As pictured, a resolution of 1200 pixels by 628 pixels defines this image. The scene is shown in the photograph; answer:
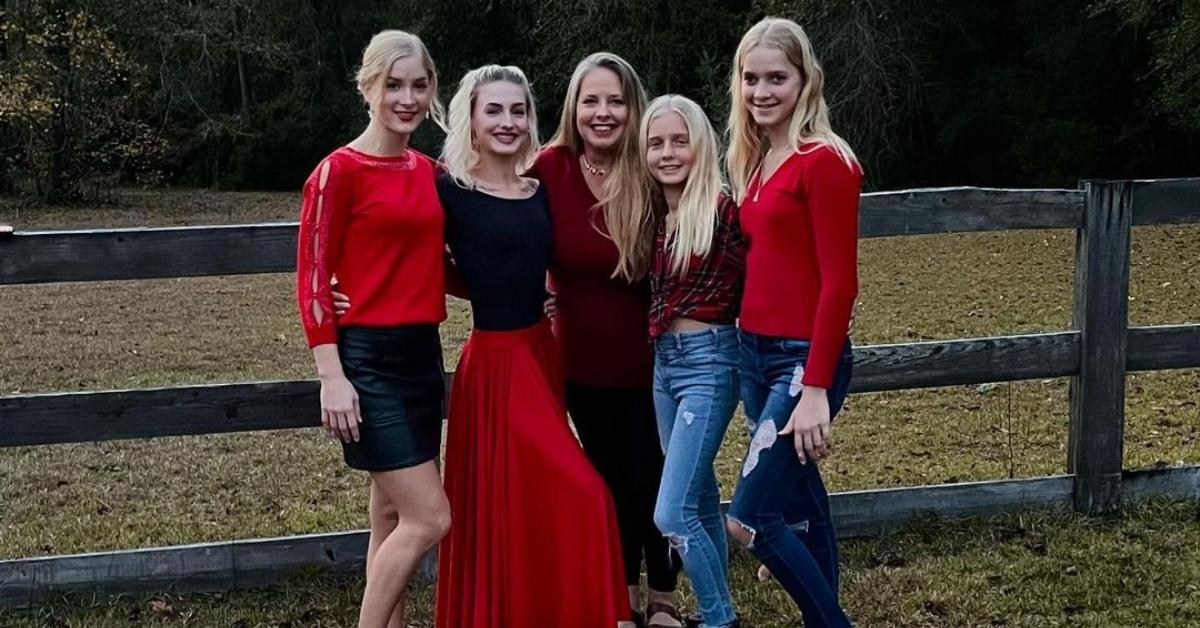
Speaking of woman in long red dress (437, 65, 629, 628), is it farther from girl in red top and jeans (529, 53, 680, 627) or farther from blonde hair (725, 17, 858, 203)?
blonde hair (725, 17, 858, 203)

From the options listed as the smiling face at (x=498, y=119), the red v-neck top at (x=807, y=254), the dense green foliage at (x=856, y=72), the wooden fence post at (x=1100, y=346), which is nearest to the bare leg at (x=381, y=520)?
the smiling face at (x=498, y=119)

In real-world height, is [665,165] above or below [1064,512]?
above

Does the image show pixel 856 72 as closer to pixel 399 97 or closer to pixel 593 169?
pixel 593 169

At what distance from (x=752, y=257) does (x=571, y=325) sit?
760 mm

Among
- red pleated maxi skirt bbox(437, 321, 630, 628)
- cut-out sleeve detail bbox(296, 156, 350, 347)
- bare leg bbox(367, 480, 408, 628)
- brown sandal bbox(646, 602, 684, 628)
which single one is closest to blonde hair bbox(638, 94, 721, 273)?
red pleated maxi skirt bbox(437, 321, 630, 628)

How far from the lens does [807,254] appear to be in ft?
11.1

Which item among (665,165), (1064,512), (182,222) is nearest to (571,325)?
(665,165)

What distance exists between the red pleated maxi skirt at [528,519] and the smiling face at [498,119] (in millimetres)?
559

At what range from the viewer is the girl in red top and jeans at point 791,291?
329 cm

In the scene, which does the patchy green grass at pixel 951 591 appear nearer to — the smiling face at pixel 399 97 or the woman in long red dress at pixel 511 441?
the woman in long red dress at pixel 511 441

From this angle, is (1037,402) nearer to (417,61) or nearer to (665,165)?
(665,165)

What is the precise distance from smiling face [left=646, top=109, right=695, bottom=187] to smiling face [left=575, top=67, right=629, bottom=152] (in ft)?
0.79

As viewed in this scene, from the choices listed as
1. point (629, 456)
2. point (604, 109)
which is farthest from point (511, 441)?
point (604, 109)

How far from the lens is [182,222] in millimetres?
25656
